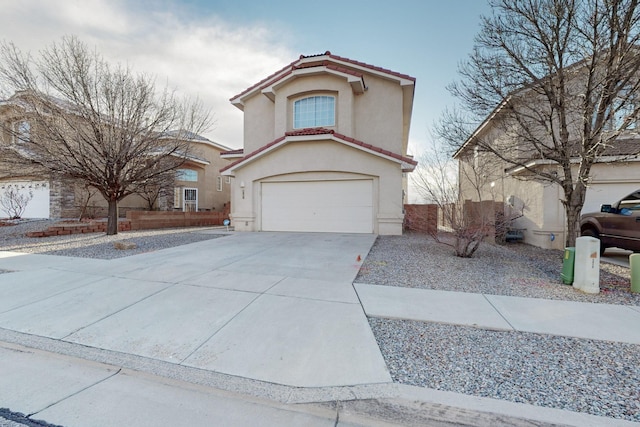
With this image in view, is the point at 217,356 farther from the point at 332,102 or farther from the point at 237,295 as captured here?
the point at 332,102

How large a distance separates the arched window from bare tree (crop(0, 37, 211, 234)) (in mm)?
6156

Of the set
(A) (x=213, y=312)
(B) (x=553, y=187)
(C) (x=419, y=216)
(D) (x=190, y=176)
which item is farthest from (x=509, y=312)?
(D) (x=190, y=176)

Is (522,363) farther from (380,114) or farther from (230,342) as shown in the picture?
(380,114)

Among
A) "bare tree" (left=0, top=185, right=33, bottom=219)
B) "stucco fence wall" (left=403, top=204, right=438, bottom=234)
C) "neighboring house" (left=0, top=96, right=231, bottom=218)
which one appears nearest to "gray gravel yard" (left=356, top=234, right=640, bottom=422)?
"stucco fence wall" (left=403, top=204, right=438, bottom=234)

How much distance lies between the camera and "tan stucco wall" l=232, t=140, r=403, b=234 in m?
12.6

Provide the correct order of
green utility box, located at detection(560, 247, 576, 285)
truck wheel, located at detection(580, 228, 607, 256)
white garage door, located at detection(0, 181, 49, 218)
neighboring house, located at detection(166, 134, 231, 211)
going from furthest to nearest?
neighboring house, located at detection(166, 134, 231, 211) < white garage door, located at detection(0, 181, 49, 218) < truck wheel, located at detection(580, 228, 607, 256) < green utility box, located at detection(560, 247, 576, 285)

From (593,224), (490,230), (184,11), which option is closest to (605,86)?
(490,230)

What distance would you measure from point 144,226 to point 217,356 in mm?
15726

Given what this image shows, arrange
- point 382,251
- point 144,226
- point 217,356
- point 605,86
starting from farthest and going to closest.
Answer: point 144,226 → point 382,251 → point 605,86 → point 217,356

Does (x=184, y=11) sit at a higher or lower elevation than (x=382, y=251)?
higher

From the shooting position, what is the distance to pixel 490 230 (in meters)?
8.28

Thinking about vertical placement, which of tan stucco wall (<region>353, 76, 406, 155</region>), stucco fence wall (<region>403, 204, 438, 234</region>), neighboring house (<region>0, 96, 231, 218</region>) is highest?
tan stucco wall (<region>353, 76, 406, 155</region>)

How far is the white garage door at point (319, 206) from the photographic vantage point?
13.0 meters

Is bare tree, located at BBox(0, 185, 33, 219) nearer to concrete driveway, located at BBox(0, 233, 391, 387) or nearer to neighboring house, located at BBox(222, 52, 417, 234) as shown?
neighboring house, located at BBox(222, 52, 417, 234)
